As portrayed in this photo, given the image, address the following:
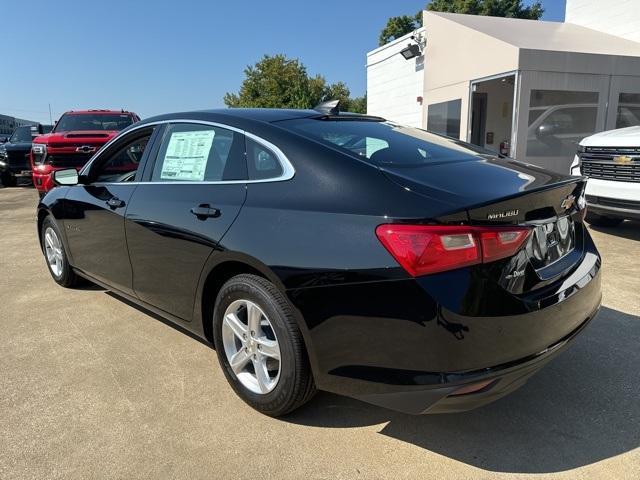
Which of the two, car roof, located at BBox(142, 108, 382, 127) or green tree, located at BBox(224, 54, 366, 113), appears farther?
green tree, located at BBox(224, 54, 366, 113)

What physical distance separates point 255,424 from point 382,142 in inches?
63.9

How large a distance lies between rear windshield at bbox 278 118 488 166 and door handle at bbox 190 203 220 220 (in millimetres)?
594

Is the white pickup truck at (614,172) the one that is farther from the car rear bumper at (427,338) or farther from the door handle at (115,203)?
the door handle at (115,203)

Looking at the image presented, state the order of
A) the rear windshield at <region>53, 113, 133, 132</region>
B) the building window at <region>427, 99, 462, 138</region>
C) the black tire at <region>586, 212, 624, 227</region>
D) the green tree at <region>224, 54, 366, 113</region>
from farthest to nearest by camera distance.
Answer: the green tree at <region>224, 54, 366, 113</region> → the building window at <region>427, 99, 462, 138</region> → the rear windshield at <region>53, 113, 133, 132</region> → the black tire at <region>586, 212, 624, 227</region>

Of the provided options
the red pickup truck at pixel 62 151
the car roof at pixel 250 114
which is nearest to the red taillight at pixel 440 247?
the car roof at pixel 250 114

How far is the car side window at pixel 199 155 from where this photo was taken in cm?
282

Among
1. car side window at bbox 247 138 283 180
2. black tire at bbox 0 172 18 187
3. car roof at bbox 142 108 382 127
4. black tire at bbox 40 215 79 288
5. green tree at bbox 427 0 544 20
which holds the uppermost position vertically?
green tree at bbox 427 0 544 20

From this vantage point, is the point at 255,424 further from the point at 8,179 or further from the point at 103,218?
the point at 8,179

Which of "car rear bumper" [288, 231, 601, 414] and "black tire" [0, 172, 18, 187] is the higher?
"car rear bumper" [288, 231, 601, 414]

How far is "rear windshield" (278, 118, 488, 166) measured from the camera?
8.18ft

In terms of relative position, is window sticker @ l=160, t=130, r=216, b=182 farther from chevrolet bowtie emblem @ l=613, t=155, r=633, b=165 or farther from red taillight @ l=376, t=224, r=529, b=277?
chevrolet bowtie emblem @ l=613, t=155, r=633, b=165

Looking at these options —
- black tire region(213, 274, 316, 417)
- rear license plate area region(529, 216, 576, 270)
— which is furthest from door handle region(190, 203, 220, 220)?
rear license plate area region(529, 216, 576, 270)

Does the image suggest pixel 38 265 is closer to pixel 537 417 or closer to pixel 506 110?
pixel 537 417

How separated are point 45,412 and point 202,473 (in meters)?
1.08
